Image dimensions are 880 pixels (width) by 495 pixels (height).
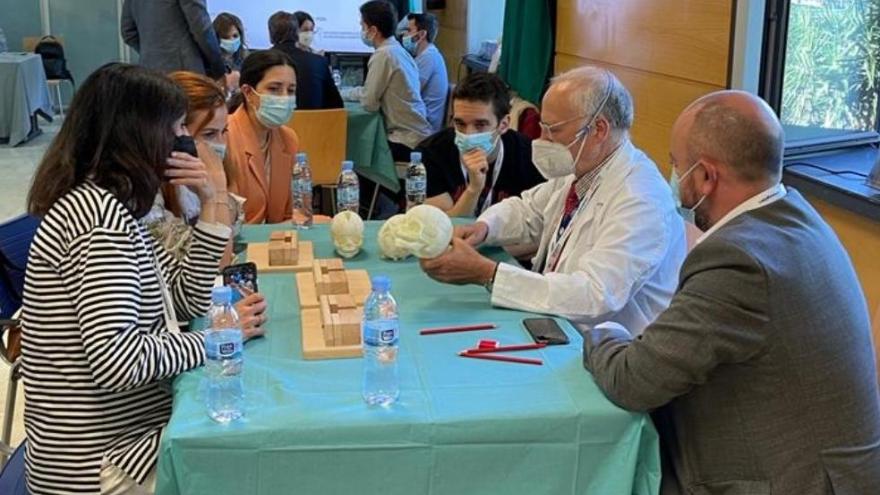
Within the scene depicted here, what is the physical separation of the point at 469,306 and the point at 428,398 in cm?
52

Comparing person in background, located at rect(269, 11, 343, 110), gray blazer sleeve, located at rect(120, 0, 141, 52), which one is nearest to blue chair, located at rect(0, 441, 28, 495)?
person in background, located at rect(269, 11, 343, 110)

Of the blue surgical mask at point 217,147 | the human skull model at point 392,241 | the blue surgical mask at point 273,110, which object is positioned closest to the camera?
the human skull model at point 392,241

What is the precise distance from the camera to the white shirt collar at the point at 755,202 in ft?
5.02

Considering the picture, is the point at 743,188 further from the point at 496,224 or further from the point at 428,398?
the point at 496,224

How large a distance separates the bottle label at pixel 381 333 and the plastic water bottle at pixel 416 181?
1.44 meters

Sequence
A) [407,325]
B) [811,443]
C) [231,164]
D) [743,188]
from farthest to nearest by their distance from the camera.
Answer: [231,164] < [407,325] < [743,188] < [811,443]

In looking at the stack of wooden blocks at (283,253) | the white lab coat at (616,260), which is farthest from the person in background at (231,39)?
the white lab coat at (616,260)

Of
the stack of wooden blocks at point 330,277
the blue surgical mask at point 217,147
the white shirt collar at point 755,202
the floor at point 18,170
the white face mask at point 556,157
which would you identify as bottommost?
the floor at point 18,170

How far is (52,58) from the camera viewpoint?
8.91 m

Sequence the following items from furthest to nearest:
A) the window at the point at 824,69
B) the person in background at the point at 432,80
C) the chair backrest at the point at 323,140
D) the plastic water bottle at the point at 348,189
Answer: the person in background at the point at 432,80 → the chair backrest at the point at 323,140 → the window at the point at 824,69 → the plastic water bottle at the point at 348,189

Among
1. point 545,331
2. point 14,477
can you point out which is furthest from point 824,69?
point 14,477

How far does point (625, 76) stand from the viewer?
12.5ft

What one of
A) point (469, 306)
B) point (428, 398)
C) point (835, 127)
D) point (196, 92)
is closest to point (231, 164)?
point (196, 92)

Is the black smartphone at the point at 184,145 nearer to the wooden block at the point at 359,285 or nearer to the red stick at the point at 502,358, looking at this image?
the wooden block at the point at 359,285
